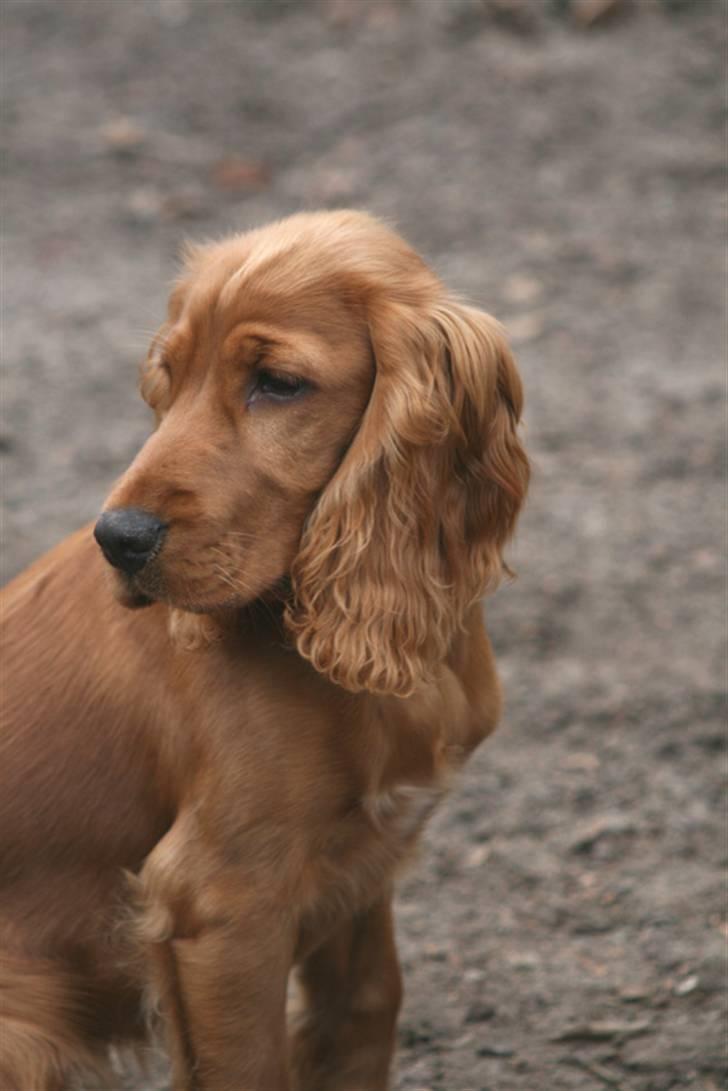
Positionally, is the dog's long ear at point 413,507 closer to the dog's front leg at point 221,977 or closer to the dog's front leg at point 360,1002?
the dog's front leg at point 221,977

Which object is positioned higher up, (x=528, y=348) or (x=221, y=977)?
(x=221, y=977)

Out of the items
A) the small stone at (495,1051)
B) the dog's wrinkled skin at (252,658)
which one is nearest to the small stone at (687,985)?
the small stone at (495,1051)

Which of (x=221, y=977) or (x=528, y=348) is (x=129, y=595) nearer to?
(x=221, y=977)

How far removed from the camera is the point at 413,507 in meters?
3.08

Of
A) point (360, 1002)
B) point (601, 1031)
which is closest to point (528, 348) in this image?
point (601, 1031)

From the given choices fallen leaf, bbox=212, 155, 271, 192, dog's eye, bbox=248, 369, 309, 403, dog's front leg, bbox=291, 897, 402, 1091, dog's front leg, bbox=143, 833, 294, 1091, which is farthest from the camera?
fallen leaf, bbox=212, 155, 271, 192

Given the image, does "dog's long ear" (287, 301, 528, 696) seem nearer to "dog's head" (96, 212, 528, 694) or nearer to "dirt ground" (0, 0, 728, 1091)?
"dog's head" (96, 212, 528, 694)

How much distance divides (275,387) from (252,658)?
53 centimetres

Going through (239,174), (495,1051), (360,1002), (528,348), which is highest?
(239,174)

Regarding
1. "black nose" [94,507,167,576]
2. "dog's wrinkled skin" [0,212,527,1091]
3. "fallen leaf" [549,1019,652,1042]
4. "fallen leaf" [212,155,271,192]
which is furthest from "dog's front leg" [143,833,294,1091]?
"fallen leaf" [212,155,271,192]

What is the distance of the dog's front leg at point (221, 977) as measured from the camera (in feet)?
10.3

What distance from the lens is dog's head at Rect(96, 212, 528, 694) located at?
2.93 m

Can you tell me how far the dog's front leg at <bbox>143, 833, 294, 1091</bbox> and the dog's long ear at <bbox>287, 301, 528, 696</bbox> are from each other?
498mm

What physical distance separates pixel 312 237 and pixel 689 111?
6672mm
